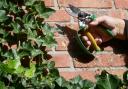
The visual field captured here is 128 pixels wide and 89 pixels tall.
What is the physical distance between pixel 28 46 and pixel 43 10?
0.60 feet

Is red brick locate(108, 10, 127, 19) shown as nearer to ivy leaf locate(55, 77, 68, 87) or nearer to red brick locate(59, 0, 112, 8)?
red brick locate(59, 0, 112, 8)

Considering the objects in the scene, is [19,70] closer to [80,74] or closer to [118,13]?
[80,74]

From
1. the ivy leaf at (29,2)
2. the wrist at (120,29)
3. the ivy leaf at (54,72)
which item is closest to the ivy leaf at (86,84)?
the ivy leaf at (54,72)

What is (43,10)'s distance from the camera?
1.97 m

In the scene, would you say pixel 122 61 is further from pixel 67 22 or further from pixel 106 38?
pixel 67 22

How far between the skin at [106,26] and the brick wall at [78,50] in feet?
0.16

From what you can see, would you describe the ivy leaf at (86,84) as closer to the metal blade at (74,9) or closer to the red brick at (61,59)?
the red brick at (61,59)

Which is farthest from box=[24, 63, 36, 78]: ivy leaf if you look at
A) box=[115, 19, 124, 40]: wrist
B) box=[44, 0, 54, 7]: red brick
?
box=[115, 19, 124, 40]: wrist

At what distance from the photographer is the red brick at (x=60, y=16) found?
203cm

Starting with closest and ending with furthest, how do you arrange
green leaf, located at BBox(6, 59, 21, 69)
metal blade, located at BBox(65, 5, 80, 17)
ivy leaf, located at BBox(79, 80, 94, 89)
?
1. green leaf, located at BBox(6, 59, 21, 69)
2. ivy leaf, located at BBox(79, 80, 94, 89)
3. metal blade, located at BBox(65, 5, 80, 17)

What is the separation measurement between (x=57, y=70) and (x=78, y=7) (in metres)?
0.34

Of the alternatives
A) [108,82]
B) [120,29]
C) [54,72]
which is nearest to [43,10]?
[54,72]

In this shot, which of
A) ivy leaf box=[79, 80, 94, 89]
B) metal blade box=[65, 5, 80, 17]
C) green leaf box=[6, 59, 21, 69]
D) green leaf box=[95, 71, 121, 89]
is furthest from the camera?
metal blade box=[65, 5, 80, 17]

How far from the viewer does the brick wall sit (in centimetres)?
199
